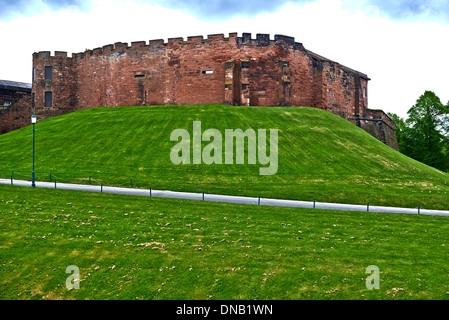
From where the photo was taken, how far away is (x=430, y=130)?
159ft

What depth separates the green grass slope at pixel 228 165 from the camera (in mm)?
24484

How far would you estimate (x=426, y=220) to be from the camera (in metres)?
17.7

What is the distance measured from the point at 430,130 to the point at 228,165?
35650 mm

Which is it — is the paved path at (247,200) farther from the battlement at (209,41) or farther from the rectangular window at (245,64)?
the battlement at (209,41)

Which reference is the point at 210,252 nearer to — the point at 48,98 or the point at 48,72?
the point at 48,98

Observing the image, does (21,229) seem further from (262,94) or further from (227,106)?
(262,94)

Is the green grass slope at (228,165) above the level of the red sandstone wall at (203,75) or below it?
below

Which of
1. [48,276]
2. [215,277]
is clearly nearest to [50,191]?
[48,276]

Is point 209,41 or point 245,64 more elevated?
point 209,41

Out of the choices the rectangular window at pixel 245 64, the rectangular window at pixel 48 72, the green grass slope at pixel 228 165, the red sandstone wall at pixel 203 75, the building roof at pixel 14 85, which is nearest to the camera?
the green grass slope at pixel 228 165

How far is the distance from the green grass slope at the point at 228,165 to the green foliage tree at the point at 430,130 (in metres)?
14.5

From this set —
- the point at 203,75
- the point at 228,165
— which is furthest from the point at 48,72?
the point at 228,165

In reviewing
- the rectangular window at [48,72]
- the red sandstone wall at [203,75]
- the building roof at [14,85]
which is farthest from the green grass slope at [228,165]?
the building roof at [14,85]

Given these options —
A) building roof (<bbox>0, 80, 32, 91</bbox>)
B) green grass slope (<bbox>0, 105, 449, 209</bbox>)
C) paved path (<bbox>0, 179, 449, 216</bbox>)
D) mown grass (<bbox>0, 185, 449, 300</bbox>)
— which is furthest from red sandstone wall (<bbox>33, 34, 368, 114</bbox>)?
mown grass (<bbox>0, 185, 449, 300</bbox>)
